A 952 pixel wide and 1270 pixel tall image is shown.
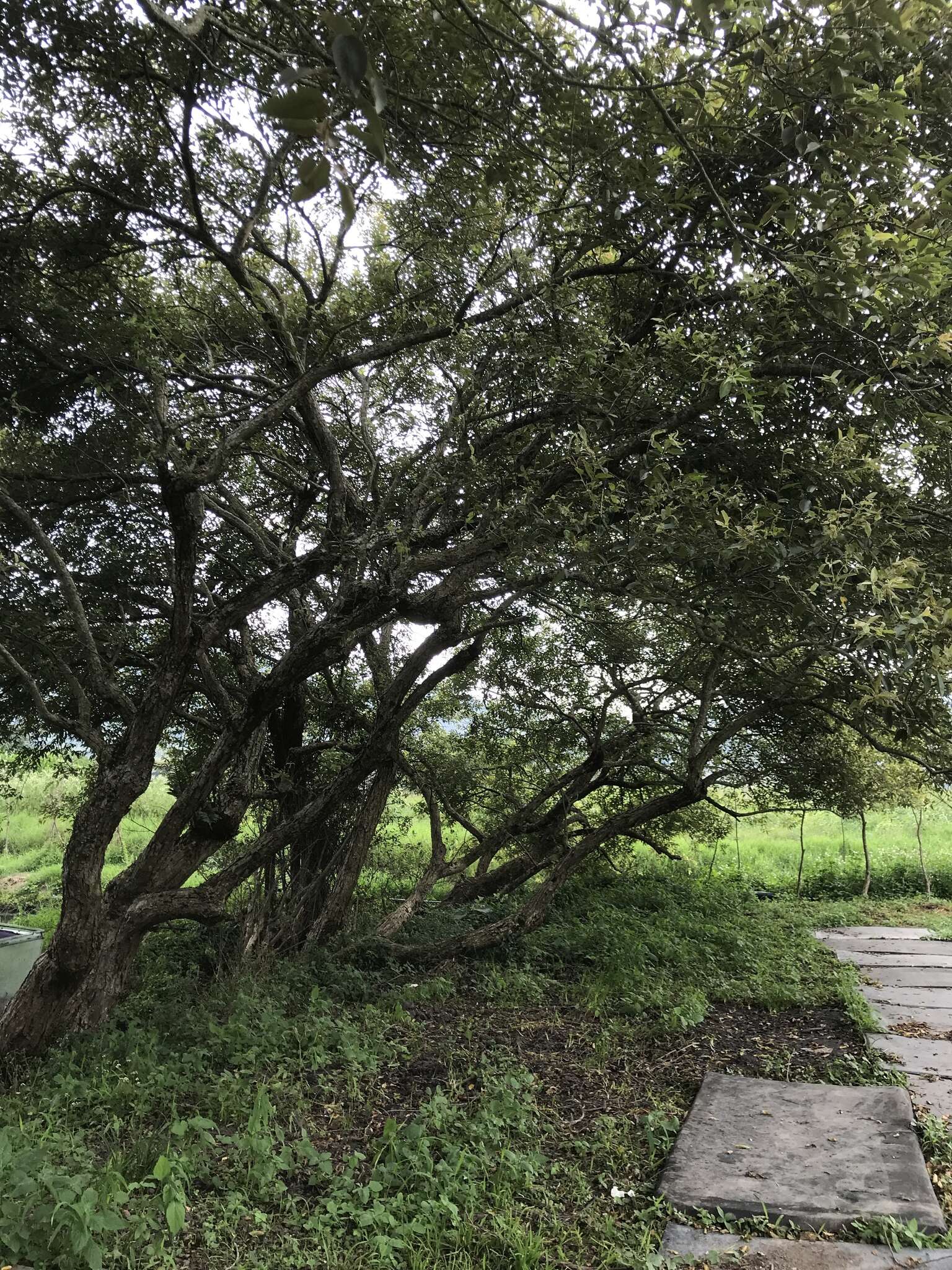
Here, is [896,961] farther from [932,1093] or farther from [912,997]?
[932,1093]

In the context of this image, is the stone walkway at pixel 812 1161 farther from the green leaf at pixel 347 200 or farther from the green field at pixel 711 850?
the green field at pixel 711 850

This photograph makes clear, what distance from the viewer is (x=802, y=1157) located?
363 centimetres

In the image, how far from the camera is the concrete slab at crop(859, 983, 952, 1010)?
599 cm

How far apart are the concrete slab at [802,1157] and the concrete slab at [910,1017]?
54.3 inches

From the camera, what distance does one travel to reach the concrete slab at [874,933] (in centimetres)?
835

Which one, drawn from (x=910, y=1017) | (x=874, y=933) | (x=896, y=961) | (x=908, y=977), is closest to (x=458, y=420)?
(x=910, y=1017)

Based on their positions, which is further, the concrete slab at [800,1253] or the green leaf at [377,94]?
the concrete slab at [800,1253]

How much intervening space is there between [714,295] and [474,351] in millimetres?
1558

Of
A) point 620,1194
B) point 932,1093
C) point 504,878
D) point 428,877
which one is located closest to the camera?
point 620,1194

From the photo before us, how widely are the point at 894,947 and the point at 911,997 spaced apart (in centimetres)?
189

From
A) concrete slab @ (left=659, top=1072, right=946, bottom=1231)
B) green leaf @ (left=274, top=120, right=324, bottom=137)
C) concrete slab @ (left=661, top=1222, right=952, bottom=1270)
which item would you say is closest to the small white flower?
concrete slab @ (left=659, top=1072, right=946, bottom=1231)

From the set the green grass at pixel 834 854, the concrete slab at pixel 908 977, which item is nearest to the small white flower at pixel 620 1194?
the concrete slab at pixel 908 977

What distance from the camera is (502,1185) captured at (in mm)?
3344

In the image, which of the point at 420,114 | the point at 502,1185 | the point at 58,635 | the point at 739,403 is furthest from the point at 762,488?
the point at 58,635
